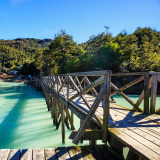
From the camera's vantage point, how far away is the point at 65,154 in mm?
2277

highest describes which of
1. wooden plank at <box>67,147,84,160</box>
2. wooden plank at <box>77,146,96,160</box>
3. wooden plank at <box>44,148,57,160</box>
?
wooden plank at <box>77,146,96,160</box>

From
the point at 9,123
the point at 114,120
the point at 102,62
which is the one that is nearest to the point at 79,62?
the point at 102,62

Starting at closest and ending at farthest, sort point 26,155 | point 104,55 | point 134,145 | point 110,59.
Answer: point 134,145
point 26,155
point 110,59
point 104,55

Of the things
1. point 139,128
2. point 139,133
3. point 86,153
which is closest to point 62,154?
point 86,153

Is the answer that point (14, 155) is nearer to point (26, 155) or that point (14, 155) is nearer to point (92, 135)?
point (26, 155)

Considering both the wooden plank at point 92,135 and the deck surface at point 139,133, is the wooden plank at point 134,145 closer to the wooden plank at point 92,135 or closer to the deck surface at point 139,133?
the deck surface at point 139,133

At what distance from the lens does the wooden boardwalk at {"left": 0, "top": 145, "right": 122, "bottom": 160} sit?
2.18m

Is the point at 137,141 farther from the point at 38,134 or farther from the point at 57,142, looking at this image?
the point at 38,134

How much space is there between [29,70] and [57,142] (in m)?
57.9

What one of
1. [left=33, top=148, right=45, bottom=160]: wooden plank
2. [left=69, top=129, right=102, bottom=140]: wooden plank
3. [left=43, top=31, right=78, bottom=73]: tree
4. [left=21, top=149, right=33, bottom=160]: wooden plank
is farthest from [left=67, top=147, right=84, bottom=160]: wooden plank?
[left=43, top=31, right=78, bottom=73]: tree

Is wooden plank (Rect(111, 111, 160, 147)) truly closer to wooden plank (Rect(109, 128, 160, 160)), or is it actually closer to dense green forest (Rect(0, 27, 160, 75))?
wooden plank (Rect(109, 128, 160, 160))

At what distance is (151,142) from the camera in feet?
6.47

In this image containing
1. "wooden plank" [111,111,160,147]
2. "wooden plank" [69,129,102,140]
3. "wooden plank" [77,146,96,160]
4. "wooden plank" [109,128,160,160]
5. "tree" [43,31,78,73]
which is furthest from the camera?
"tree" [43,31,78,73]

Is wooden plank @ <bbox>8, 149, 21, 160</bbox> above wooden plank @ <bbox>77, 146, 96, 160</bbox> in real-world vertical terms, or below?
below
